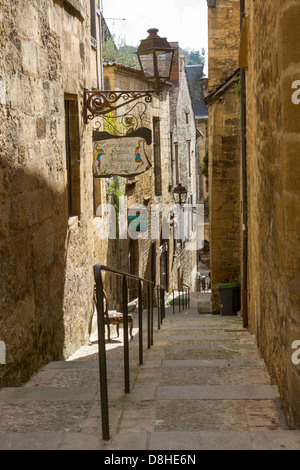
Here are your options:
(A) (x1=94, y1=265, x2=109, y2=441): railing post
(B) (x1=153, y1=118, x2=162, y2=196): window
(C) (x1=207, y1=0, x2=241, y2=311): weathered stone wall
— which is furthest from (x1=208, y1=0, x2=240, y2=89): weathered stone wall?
(A) (x1=94, y1=265, x2=109, y2=441): railing post

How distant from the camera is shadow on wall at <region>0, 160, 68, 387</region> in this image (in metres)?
4.17

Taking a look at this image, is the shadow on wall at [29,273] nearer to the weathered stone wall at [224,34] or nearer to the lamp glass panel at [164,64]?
the lamp glass panel at [164,64]

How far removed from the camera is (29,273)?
478 cm

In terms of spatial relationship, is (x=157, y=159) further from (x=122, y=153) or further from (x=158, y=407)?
(x=158, y=407)

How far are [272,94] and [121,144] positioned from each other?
4049 mm

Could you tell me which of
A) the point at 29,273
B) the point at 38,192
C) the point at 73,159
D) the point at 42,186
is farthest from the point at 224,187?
the point at 29,273

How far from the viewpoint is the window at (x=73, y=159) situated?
23.5ft

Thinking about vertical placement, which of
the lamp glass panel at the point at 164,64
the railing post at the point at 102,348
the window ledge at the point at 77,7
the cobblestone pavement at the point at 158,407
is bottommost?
the cobblestone pavement at the point at 158,407

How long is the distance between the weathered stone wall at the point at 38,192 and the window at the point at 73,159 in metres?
0.12

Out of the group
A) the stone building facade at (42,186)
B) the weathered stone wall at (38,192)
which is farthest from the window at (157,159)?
the weathered stone wall at (38,192)

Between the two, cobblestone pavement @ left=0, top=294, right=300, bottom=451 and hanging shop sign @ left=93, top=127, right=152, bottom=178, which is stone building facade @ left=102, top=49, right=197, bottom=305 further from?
cobblestone pavement @ left=0, top=294, right=300, bottom=451

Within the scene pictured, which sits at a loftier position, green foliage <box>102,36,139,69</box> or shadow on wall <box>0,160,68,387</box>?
green foliage <box>102,36,139,69</box>

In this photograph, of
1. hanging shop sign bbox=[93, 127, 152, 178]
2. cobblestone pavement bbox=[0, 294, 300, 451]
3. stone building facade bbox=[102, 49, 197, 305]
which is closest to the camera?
cobblestone pavement bbox=[0, 294, 300, 451]

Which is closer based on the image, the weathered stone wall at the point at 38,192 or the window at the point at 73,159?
the weathered stone wall at the point at 38,192
